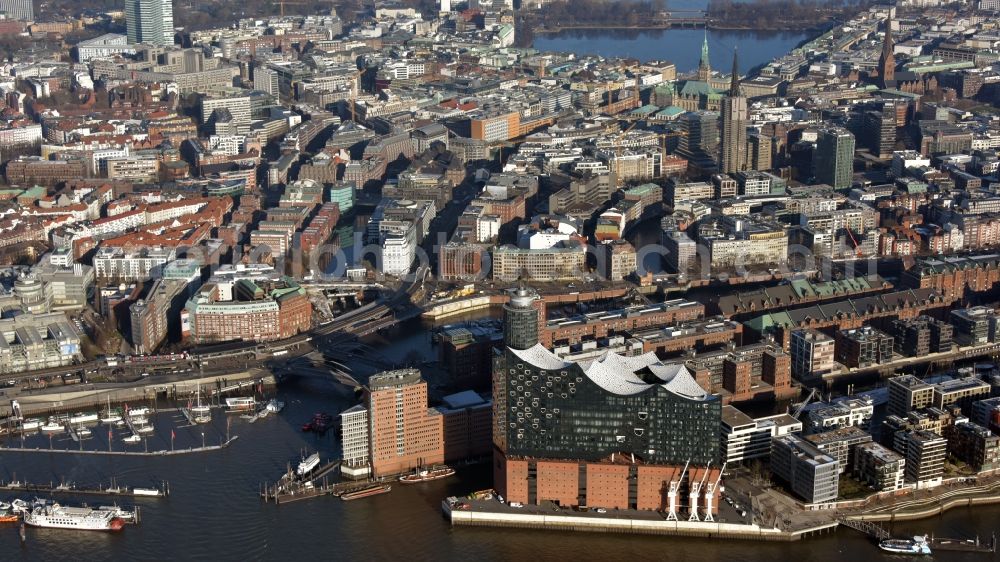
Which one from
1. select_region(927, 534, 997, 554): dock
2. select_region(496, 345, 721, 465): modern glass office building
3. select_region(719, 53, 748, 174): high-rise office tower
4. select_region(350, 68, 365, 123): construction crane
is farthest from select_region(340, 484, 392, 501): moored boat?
select_region(350, 68, 365, 123): construction crane

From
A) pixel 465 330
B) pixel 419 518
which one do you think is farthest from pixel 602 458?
pixel 465 330

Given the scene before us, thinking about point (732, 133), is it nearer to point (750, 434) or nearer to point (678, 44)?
point (750, 434)

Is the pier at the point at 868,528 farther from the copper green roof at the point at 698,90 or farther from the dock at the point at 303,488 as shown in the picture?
the copper green roof at the point at 698,90

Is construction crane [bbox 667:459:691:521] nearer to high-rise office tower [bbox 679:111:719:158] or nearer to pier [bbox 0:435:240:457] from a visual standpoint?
pier [bbox 0:435:240:457]

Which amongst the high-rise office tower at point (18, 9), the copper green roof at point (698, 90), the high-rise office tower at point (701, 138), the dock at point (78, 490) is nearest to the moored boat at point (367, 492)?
the dock at point (78, 490)

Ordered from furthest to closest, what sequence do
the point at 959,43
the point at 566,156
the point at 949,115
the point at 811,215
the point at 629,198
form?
the point at 959,43
the point at 949,115
the point at 566,156
the point at 629,198
the point at 811,215

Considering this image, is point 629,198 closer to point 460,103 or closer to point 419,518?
point 460,103

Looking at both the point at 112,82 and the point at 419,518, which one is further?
the point at 112,82
